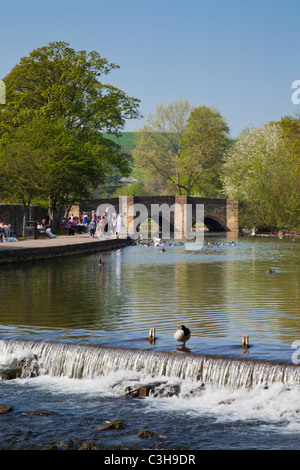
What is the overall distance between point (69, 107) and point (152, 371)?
131 feet

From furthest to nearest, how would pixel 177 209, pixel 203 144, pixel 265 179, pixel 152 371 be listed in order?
pixel 203 144, pixel 177 209, pixel 265 179, pixel 152 371

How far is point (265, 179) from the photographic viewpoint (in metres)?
61.5

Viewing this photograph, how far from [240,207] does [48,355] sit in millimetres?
56768

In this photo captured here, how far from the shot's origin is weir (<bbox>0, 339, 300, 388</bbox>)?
9.07 metres

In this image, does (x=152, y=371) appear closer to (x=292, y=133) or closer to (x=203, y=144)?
(x=292, y=133)

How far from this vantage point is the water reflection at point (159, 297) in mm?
12227

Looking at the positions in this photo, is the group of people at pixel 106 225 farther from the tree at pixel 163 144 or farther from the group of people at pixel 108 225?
the tree at pixel 163 144

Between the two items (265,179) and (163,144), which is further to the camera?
(163,144)

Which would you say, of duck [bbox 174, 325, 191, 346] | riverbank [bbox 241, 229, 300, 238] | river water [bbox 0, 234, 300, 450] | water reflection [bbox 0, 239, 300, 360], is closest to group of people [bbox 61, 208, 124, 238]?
water reflection [bbox 0, 239, 300, 360]

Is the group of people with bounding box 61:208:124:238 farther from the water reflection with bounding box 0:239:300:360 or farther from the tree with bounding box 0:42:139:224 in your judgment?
the water reflection with bounding box 0:239:300:360

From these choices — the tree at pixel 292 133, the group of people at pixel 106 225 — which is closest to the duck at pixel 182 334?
the group of people at pixel 106 225

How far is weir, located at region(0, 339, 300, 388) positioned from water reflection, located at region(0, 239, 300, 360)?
136 cm

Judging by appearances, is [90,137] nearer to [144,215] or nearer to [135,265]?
Answer: [144,215]

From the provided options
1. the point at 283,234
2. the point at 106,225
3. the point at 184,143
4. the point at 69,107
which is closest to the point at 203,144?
the point at 184,143
